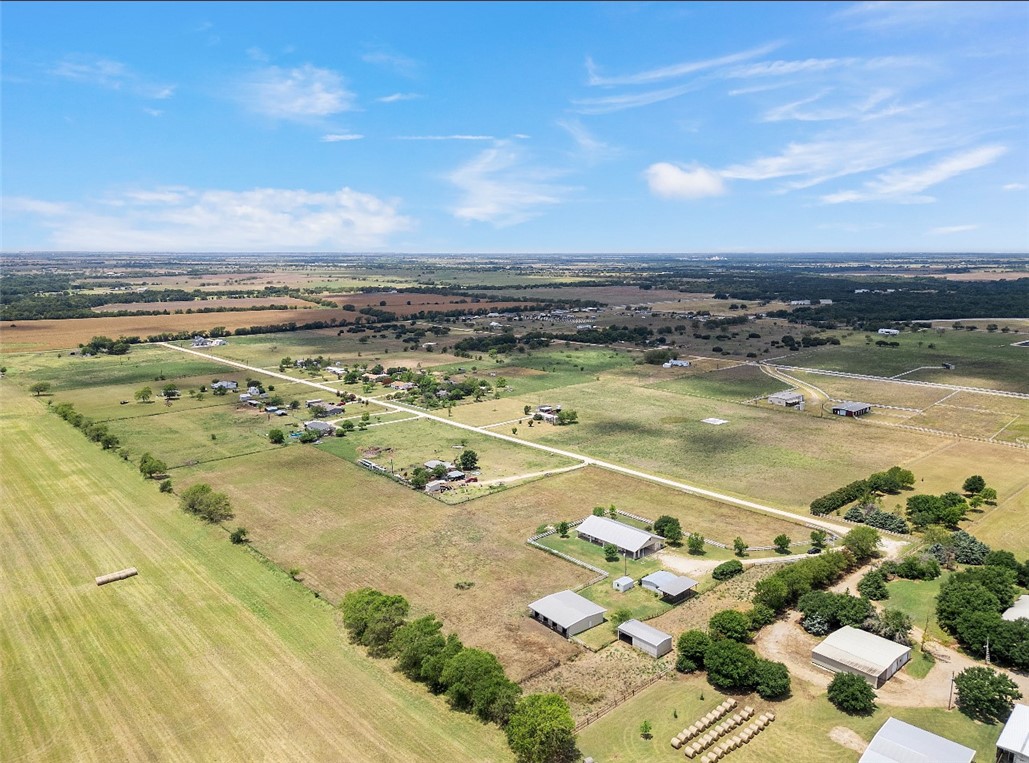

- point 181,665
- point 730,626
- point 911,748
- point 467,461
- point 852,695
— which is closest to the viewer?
point 911,748

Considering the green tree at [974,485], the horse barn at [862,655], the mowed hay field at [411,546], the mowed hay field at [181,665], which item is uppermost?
the green tree at [974,485]

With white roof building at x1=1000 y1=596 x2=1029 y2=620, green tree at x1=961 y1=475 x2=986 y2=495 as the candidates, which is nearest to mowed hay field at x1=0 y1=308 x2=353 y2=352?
green tree at x1=961 y1=475 x2=986 y2=495

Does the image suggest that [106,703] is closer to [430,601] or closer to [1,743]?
[1,743]

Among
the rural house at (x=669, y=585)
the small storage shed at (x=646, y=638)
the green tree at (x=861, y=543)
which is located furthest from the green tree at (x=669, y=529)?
the small storage shed at (x=646, y=638)

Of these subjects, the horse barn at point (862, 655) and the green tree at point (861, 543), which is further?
the green tree at point (861, 543)

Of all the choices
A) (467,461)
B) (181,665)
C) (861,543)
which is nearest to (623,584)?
(861,543)

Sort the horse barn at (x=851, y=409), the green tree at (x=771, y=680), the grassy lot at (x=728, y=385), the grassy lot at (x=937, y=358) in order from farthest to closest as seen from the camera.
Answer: the grassy lot at (x=937, y=358)
the grassy lot at (x=728, y=385)
the horse barn at (x=851, y=409)
the green tree at (x=771, y=680)

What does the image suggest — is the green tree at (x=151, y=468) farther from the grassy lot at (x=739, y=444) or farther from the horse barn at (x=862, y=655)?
the horse barn at (x=862, y=655)

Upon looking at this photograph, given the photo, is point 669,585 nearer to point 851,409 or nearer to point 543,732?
point 543,732
